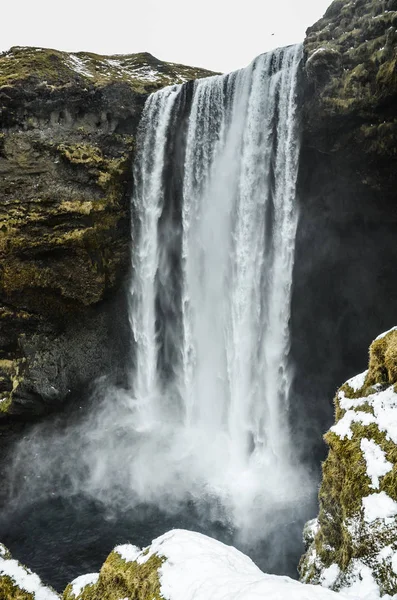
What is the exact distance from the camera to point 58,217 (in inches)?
596

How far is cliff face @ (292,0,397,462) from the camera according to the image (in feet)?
35.8

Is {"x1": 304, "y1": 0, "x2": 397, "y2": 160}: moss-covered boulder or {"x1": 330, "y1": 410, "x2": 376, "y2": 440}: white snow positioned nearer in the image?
{"x1": 330, "y1": 410, "x2": 376, "y2": 440}: white snow

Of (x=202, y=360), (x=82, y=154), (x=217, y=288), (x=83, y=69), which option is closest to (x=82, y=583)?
(x=202, y=360)

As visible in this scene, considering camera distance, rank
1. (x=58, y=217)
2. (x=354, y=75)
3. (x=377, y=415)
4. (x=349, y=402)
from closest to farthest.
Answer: (x=377, y=415)
(x=349, y=402)
(x=354, y=75)
(x=58, y=217)

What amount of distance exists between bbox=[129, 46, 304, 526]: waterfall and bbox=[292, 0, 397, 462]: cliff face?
1051 mm

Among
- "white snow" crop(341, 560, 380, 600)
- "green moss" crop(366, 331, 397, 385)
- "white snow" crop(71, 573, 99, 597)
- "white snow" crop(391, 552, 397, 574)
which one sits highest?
"green moss" crop(366, 331, 397, 385)

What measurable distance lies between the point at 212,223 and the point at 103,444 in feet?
32.1

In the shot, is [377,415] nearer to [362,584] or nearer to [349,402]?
[349,402]

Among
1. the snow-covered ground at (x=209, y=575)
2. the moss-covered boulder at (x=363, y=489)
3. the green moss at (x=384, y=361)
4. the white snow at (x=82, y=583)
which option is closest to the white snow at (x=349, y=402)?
the moss-covered boulder at (x=363, y=489)

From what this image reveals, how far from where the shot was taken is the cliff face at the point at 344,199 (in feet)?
35.8

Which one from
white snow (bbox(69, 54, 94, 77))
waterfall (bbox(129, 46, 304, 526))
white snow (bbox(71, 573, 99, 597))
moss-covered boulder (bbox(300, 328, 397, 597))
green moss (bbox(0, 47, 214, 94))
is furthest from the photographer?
white snow (bbox(69, 54, 94, 77))

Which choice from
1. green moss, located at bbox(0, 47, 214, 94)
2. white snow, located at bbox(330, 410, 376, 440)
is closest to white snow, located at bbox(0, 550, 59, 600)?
white snow, located at bbox(330, 410, 376, 440)

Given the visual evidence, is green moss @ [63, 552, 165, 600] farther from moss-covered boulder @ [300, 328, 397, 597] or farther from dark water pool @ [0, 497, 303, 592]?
dark water pool @ [0, 497, 303, 592]

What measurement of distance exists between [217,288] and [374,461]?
12.1 metres
